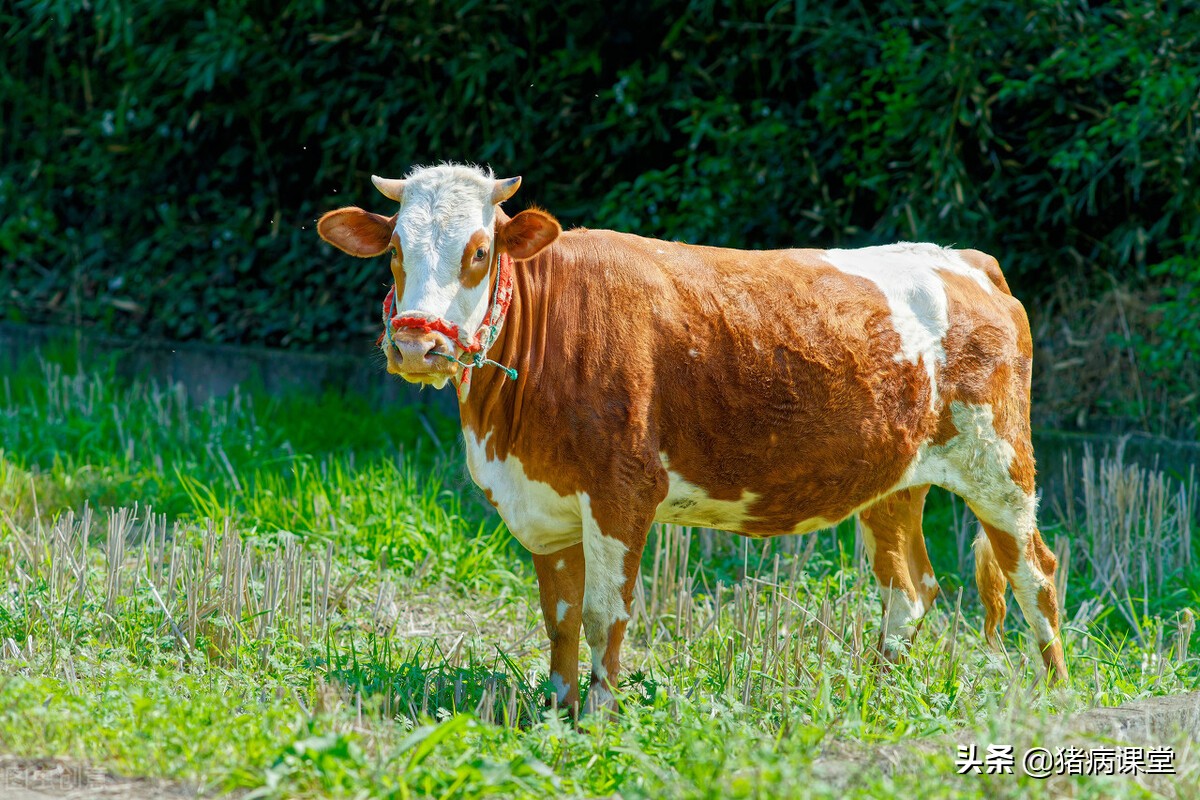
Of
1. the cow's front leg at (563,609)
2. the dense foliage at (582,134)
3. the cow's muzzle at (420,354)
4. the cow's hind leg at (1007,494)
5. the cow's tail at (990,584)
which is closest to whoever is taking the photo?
the cow's muzzle at (420,354)

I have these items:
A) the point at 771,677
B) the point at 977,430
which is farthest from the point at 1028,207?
the point at 771,677

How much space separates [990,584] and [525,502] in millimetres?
1887

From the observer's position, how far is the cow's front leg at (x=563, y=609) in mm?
4375

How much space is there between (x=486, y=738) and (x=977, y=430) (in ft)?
6.78

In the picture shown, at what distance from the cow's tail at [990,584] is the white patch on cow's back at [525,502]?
64.3 inches

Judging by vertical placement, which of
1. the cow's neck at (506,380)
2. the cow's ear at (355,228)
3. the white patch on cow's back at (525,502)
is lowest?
the white patch on cow's back at (525,502)

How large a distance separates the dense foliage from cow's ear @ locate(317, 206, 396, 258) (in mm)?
3656

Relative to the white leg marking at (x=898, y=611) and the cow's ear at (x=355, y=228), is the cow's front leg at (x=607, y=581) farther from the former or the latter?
the white leg marking at (x=898, y=611)

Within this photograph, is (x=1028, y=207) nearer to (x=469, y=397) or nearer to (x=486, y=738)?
(x=469, y=397)

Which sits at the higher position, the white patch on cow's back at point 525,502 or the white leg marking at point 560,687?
the white patch on cow's back at point 525,502

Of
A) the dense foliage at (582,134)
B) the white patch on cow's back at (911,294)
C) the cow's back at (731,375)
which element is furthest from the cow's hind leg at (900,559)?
the dense foliage at (582,134)

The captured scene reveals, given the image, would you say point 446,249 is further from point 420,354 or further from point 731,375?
point 731,375

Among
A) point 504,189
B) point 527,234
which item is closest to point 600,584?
point 527,234

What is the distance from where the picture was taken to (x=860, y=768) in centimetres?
Result: 320
